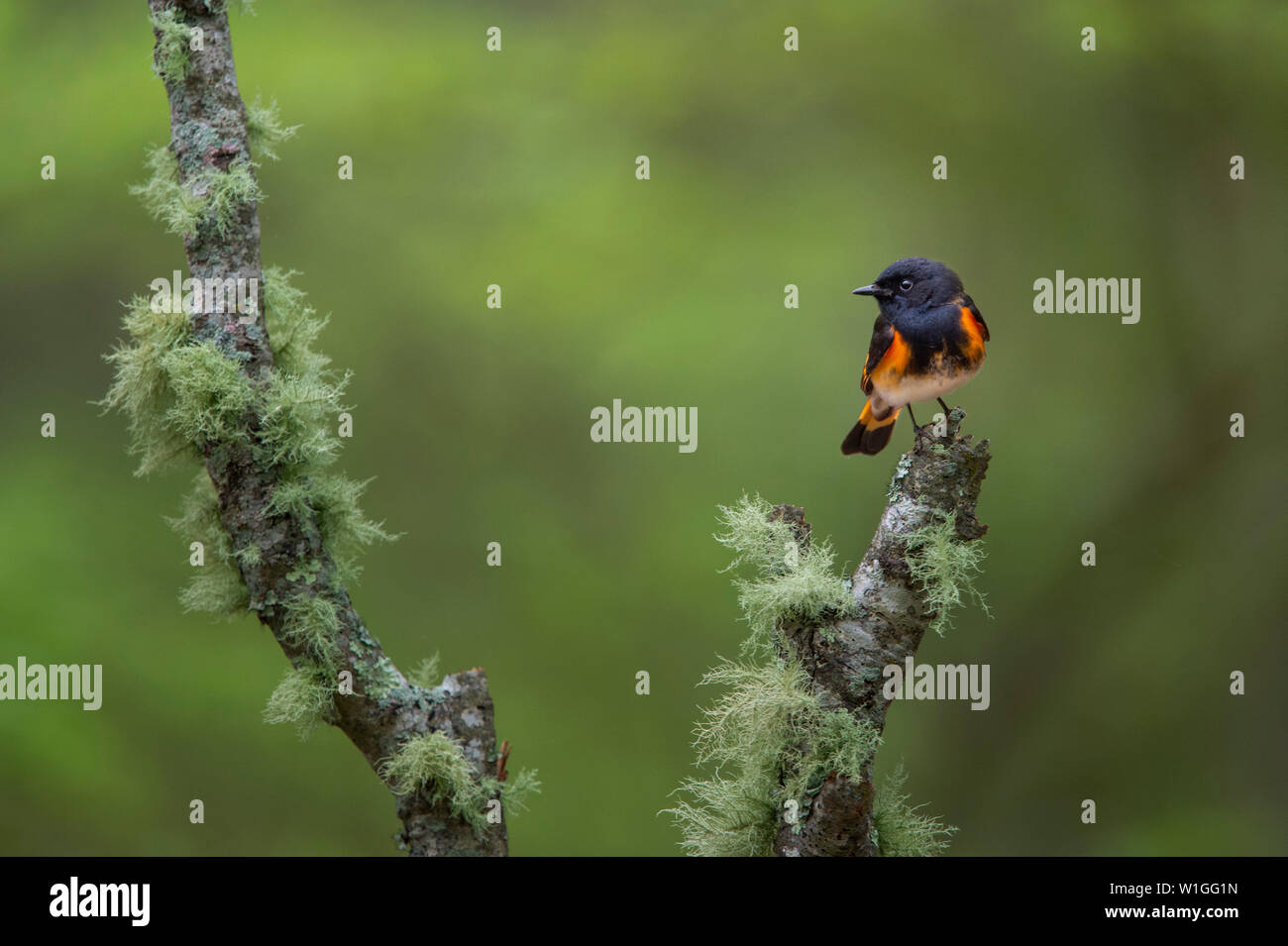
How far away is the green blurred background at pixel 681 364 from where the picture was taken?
3150 millimetres

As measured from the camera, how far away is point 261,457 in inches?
65.7

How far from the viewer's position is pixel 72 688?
3088 millimetres

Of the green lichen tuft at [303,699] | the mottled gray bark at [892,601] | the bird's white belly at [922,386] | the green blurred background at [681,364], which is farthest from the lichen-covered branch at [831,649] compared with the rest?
the green blurred background at [681,364]

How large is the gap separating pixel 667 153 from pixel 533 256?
0.49 m

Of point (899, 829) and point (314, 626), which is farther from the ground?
point (314, 626)

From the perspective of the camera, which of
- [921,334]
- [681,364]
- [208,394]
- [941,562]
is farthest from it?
[681,364]

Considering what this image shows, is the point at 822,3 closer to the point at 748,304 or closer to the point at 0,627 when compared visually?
the point at 748,304

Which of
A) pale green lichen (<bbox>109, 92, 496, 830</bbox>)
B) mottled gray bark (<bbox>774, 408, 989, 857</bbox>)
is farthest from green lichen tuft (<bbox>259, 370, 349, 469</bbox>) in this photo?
mottled gray bark (<bbox>774, 408, 989, 857</bbox>)

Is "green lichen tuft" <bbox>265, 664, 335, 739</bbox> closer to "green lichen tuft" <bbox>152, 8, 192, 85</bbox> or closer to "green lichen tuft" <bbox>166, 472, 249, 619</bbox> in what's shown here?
"green lichen tuft" <bbox>166, 472, 249, 619</bbox>

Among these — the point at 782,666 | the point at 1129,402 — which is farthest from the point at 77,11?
the point at 1129,402

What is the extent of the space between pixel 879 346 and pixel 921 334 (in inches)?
3.5

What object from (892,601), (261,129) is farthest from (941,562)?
(261,129)

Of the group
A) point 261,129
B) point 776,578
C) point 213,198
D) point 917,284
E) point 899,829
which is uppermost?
point 261,129

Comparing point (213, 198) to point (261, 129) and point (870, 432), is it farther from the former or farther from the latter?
point (870, 432)
